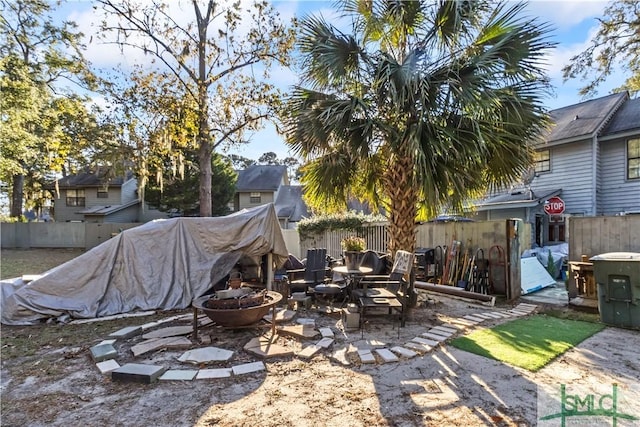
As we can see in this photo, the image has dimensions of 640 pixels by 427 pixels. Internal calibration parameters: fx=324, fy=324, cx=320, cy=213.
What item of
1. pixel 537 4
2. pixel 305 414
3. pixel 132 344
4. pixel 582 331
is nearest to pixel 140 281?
pixel 132 344

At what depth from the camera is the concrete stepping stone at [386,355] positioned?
12.1ft

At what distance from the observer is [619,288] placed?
4840 millimetres

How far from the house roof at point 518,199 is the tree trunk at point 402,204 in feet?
22.2

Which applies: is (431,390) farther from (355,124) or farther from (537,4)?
(537,4)

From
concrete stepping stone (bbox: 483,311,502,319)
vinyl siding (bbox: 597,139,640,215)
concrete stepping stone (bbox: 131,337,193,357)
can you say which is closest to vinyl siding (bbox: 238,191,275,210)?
vinyl siding (bbox: 597,139,640,215)

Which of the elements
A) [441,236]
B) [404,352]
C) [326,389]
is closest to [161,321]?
[326,389]

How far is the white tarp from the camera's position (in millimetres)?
5824

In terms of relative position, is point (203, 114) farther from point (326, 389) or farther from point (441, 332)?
point (326, 389)

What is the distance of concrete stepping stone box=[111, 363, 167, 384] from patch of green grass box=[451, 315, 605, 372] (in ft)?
11.6

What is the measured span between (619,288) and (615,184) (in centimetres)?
925

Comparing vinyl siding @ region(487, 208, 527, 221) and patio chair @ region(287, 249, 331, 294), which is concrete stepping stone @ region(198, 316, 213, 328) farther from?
vinyl siding @ region(487, 208, 527, 221)

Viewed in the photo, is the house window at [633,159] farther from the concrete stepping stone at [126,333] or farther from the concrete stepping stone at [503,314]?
the concrete stepping stone at [126,333]

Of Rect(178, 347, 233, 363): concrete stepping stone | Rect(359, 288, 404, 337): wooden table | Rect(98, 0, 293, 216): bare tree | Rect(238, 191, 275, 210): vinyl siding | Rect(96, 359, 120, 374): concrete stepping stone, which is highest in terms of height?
Rect(98, 0, 293, 216): bare tree

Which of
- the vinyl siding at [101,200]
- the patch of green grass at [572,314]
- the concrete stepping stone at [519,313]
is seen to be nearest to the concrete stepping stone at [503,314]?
the concrete stepping stone at [519,313]
